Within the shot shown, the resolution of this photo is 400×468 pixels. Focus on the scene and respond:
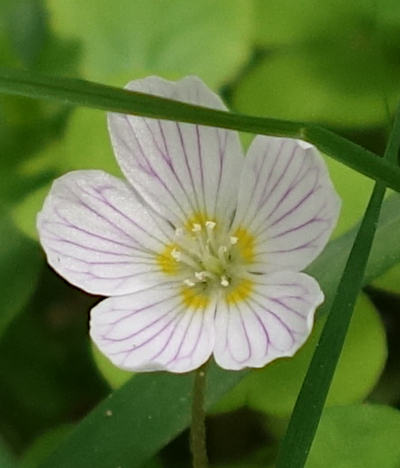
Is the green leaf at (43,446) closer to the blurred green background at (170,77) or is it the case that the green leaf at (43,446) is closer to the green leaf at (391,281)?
the blurred green background at (170,77)

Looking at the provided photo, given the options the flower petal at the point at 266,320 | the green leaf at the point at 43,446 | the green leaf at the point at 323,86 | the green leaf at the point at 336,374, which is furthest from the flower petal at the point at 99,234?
the green leaf at the point at 323,86

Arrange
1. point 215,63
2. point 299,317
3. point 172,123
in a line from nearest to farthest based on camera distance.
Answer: point 299,317 < point 172,123 < point 215,63

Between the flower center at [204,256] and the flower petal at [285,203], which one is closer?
the flower petal at [285,203]

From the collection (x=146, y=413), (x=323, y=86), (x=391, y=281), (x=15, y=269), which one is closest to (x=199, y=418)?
(x=146, y=413)

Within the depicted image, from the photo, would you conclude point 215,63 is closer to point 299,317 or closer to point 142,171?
point 142,171

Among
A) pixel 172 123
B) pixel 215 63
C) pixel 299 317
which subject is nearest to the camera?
pixel 299 317

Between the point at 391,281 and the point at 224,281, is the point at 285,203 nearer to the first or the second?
the point at 224,281

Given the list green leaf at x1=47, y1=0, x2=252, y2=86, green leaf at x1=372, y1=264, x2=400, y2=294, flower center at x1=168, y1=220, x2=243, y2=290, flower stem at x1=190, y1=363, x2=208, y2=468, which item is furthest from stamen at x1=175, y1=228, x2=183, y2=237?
green leaf at x1=47, y1=0, x2=252, y2=86

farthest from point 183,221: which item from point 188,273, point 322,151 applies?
point 322,151
